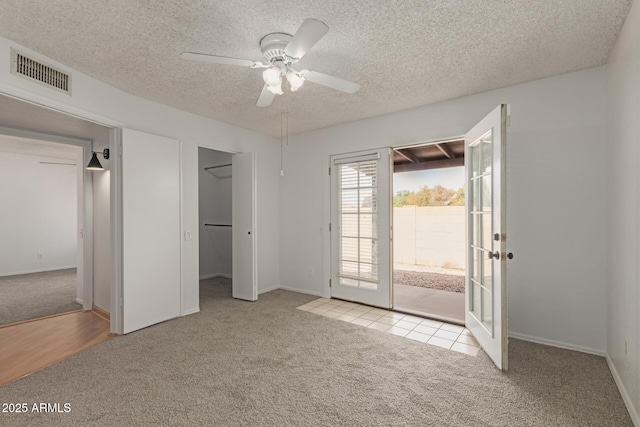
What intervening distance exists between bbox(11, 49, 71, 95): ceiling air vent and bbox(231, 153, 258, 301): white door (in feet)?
6.70

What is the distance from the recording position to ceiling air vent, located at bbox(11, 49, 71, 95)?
7.35ft

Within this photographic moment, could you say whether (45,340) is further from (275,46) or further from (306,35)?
(306,35)

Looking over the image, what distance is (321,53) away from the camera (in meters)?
2.41

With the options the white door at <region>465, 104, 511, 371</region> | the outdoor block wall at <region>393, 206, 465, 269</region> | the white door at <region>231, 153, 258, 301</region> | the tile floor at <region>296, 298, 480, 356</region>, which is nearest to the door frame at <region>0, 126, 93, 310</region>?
the white door at <region>231, 153, 258, 301</region>

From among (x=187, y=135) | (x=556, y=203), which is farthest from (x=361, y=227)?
(x=187, y=135)

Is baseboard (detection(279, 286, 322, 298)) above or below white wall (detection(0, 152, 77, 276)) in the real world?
below

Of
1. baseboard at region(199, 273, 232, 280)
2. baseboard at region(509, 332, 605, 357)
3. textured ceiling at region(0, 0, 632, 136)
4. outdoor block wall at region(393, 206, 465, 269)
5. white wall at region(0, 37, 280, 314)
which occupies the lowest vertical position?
baseboard at region(199, 273, 232, 280)

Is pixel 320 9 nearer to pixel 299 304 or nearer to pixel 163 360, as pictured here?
pixel 163 360

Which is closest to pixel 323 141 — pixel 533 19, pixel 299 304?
pixel 299 304

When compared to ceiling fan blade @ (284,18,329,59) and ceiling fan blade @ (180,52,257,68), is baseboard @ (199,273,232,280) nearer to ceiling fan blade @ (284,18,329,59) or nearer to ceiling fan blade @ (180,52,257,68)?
ceiling fan blade @ (180,52,257,68)

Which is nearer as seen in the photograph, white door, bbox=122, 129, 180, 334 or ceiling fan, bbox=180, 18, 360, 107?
ceiling fan, bbox=180, 18, 360, 107

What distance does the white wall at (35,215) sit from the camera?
5.92m

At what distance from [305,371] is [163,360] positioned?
1.21 meters

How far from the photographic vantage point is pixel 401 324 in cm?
339
